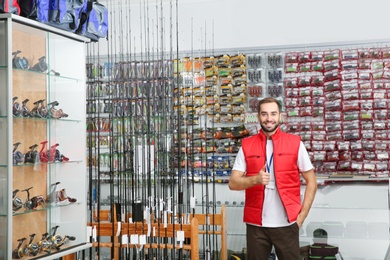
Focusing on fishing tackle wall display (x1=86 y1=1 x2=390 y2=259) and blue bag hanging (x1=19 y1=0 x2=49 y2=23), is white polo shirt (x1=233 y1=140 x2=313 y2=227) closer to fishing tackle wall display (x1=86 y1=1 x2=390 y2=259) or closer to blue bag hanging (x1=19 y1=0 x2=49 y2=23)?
blue bag hanging (x1=19 y1=0 x2=49 y2=23)

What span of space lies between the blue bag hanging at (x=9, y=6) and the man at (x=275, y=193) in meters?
1.86

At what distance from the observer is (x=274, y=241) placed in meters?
4.21

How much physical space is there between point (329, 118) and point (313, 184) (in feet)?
9.40

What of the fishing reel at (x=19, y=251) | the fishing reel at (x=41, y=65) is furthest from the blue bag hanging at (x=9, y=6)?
the fishing reel at (x=19, y=251)

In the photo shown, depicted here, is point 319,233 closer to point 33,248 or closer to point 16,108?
point 33,248

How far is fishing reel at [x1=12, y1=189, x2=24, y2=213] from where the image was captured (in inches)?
143

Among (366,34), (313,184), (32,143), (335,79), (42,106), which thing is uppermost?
(366,34)

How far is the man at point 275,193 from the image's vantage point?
4.19m

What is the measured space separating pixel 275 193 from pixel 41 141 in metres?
1.75

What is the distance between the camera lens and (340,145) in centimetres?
689

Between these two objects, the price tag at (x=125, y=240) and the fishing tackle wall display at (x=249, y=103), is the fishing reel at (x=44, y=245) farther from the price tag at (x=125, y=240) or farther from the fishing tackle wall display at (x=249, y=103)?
the fishing tackle wall display at (x=249, y=103)

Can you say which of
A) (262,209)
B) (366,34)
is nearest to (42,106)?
(262,209)

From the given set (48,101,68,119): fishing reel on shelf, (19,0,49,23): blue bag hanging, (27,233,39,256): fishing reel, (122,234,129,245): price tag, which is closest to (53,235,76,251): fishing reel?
(27,233,39,256): fishing reel

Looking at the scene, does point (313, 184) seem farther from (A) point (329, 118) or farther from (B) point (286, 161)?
(A) point (329, 118)
